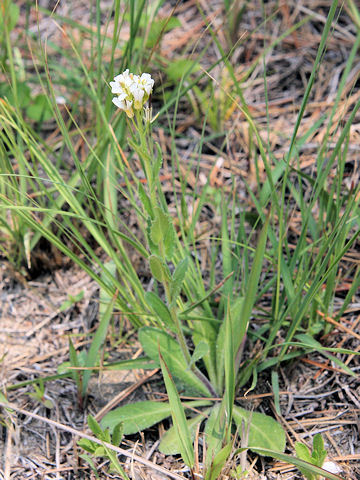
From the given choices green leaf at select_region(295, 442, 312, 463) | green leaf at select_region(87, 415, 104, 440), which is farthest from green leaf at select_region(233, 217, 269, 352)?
green leaf at select_region(87, 415, 104, 440)

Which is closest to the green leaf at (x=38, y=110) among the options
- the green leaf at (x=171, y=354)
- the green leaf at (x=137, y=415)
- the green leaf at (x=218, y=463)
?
the green leaf at (x=171, y=354)

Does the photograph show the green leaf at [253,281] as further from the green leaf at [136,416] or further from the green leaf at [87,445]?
the green leaf at [87,445]

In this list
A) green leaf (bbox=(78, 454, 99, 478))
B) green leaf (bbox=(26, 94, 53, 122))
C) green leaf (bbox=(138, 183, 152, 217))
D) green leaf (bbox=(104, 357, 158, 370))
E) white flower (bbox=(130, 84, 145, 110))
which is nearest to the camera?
white flower (bbox=(130, 84, 145, 110))

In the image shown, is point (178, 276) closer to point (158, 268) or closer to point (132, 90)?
point (158, 268)

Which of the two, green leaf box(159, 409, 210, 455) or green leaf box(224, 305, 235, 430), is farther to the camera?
green leaf box(159, 409, 210, 455)

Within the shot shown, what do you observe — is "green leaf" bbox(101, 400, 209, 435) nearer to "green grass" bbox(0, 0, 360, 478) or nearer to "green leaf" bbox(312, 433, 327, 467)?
"green grass" bbox(0, 0, 360, 478)
